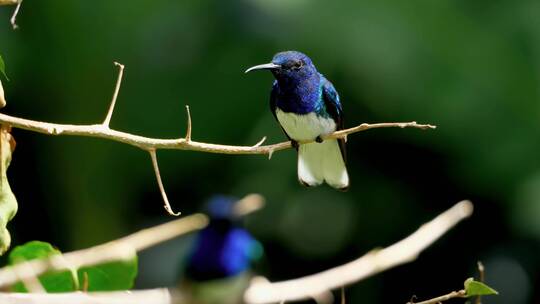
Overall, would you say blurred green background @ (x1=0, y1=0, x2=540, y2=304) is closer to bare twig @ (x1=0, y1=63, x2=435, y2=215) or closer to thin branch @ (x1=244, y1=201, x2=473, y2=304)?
bare twig @ (x1=0, y1=63, x2=435, y2=215)

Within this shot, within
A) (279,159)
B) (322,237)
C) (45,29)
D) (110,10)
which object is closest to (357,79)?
(279,159)

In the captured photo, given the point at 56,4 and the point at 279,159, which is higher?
the point at 56,4

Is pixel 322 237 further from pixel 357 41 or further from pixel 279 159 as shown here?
pixel 357 41

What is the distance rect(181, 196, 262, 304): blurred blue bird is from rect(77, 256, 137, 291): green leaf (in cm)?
22

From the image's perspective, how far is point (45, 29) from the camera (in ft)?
28.3

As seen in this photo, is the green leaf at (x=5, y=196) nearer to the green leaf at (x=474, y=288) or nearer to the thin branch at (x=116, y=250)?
the thin branch at (x=116, y=250)

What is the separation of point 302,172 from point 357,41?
394 cm

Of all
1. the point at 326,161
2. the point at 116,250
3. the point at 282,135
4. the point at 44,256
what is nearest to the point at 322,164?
the point at 326,161

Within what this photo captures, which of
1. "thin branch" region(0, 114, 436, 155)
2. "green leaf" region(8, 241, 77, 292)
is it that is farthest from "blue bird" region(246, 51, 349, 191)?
"green leaf" region(8, 241, 77, 292)

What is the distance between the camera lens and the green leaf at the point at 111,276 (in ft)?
6.44

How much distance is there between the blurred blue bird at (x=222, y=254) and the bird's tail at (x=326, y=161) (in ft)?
6.75

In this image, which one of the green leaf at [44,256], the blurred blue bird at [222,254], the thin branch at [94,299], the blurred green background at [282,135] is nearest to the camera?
the thin branch at [94,299]

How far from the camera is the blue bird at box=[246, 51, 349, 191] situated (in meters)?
3.62

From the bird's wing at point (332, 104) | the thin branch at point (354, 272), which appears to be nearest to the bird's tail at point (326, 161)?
the bird's wing at point (332, 104)
